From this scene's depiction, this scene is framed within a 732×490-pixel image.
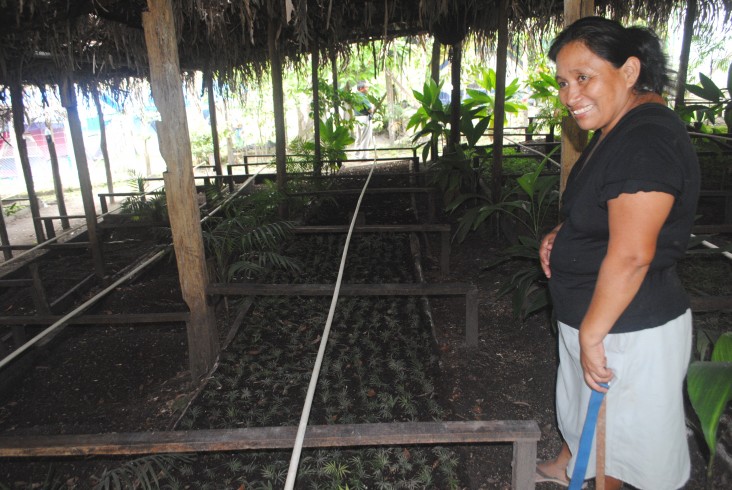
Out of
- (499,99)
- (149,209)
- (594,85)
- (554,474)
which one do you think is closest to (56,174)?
(149,209)

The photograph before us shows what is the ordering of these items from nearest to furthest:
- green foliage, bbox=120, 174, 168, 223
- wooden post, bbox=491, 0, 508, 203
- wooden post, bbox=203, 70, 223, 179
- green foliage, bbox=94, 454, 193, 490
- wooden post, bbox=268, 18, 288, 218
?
green foliage, bbox=94, 454, 193, 490, wooden post, bbox=491, 0, 508, 203, wooden post, bbox=268, 18, 288, 218, green foliage, bbox=120, 174, 168, 223, wooden post, bbox=203, 70, 223, 179

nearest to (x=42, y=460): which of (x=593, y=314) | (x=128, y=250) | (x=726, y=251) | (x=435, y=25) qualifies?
(x=593, y=314)

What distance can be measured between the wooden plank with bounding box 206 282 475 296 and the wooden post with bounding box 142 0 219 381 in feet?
0.49

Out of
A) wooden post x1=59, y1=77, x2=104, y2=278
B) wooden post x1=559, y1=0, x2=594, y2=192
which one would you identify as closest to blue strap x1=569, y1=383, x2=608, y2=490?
wooden post x1=559, y1=0, x2=594, y2=192

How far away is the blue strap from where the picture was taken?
131 cm

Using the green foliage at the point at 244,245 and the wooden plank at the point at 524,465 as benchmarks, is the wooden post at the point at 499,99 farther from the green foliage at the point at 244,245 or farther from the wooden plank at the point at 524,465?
the wooden plank at the point at 524,465

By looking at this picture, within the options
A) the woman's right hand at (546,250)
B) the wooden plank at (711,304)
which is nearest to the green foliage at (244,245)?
the woman's right hand at (546,250)

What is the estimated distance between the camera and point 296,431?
1.56 meters

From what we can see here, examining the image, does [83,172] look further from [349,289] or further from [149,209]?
[349,289]

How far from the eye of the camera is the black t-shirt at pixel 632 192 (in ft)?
3.55

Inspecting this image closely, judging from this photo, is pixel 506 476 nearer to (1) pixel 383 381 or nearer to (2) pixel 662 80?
(1) pixel 383 381

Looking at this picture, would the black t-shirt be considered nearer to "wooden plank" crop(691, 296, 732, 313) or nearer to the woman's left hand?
the woman's left hand

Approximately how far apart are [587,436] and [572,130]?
1585 mm

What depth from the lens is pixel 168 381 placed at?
3145 mm
